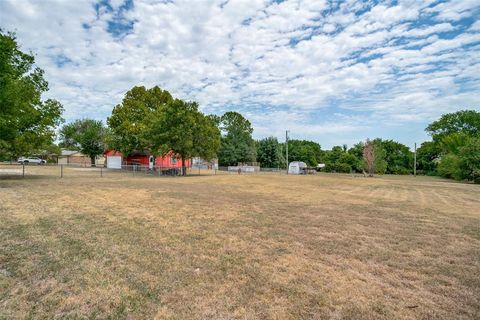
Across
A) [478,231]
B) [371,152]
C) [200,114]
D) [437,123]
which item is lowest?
[478,231]

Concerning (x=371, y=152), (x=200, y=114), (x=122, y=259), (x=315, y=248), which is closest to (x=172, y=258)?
(x=122, y=259)

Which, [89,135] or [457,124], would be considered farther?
[457,124]

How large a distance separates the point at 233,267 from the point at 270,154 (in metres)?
51.1

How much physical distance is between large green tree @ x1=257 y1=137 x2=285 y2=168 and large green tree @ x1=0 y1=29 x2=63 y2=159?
4047 cm

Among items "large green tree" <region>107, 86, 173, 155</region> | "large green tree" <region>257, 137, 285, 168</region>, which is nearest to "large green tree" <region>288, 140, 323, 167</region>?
"large green tree" <region>257, 137, 285, 168</region>

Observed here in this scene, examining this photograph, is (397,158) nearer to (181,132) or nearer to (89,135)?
(181,132)

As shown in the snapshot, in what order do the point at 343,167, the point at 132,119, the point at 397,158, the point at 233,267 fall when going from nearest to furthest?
the point at 233,267 → the point at 132,119 → the point at 343,167 → the point at 397,158

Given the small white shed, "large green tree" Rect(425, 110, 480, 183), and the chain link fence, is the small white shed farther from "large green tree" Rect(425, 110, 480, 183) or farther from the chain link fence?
"large green tree" Rect(425, 110, 480, 183)

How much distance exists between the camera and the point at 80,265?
160 inches

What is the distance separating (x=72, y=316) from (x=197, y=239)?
113 inches

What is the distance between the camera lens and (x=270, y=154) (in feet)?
180

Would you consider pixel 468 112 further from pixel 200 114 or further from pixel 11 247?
pixel 11 247

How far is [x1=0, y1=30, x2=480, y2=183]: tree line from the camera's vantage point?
15.4 meters

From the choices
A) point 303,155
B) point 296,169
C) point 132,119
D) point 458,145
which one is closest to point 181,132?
point 132,119
